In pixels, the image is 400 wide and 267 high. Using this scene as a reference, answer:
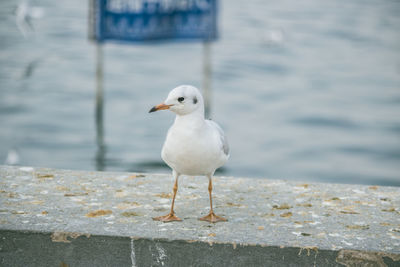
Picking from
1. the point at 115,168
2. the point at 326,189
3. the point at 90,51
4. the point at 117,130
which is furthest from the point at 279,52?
the point at 326,189

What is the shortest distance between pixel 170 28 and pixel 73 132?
4476mm

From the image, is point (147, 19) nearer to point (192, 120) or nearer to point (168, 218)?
point (192, 120)

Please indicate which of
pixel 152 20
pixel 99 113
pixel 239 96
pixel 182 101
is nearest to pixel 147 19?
pixel 152 20

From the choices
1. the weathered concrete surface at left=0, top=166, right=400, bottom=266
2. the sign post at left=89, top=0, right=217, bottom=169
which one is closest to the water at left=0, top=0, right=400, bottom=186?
the sign post at left=89, top=0, right=217, bottom=169

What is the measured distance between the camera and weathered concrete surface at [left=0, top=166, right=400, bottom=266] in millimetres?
3324

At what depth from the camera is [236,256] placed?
10.9ft

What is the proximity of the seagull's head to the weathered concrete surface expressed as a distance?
0.62 m

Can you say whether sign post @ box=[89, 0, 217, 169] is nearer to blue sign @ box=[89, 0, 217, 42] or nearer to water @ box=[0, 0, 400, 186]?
blue sign @ box=[89, 0, 217, 42]

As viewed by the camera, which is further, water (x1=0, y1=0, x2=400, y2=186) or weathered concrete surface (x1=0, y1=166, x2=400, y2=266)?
water (x1=0, y1=0, x2=400, y2=186)

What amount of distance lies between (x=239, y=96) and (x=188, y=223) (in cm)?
1457

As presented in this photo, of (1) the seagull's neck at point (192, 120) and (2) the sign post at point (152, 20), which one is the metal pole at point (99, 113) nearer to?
(2) the sign post at point (152, 20)

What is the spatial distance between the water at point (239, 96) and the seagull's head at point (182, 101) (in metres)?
8.95

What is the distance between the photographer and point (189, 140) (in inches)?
145

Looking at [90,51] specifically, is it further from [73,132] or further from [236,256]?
[236,256]
